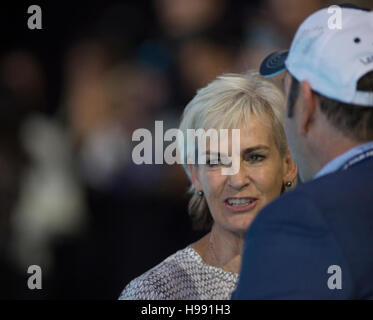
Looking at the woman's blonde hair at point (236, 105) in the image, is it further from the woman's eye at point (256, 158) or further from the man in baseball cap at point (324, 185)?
the man in baseball cap at point (324, 185)

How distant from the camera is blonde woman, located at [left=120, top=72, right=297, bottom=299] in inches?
87.7

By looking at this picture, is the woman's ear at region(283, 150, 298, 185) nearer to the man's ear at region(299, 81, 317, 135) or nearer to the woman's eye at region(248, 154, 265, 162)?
the woman's eye at region(248, 154, 265, 162)

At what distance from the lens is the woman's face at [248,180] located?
7.43ft

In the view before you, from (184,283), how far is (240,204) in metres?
0.34

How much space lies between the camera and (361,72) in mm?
1470

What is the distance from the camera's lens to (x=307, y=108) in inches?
58.6

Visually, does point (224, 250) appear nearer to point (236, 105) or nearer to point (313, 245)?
point (236, 105)

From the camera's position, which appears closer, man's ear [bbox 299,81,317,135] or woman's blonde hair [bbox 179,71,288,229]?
man's ear [bbox 299,81,317,135]

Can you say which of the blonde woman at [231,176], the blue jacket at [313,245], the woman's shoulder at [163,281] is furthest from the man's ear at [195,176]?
the blue jacket at [313,245]

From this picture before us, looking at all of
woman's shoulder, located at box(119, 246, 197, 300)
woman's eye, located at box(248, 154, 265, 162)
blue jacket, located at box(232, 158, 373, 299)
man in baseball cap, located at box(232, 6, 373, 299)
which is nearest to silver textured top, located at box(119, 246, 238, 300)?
woman's shoulder, located at box(119, 246, 197, 300)

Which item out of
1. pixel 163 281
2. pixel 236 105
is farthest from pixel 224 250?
pixel 236 105

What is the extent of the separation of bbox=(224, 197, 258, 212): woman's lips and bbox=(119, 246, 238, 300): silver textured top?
0.72 ft
